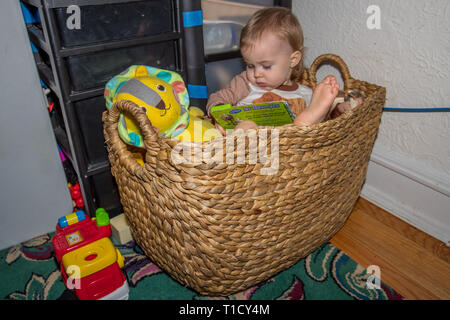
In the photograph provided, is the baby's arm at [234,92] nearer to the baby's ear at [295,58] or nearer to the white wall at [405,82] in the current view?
the baby's ear at [295,58]

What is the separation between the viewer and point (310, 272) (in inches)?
34.9

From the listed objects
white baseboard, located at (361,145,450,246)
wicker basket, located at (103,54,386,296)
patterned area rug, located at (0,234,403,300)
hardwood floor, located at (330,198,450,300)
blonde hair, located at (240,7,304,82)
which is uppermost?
blonde hair, located at (240,7,304,82)

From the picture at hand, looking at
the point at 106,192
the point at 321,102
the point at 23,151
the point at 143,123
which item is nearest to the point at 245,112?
the point at 321,102

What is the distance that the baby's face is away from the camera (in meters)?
0.91

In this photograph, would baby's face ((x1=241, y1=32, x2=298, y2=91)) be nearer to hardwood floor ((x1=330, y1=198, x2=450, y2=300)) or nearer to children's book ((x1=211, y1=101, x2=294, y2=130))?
children's book ((x1=211, y1=101, x2=294, y2=130))

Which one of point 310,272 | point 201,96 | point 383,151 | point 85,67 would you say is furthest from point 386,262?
point 85,67

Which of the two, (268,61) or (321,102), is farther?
(268,61)

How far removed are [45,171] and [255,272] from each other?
65cm

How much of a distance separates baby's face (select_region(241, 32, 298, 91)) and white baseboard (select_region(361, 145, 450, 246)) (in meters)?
0.43

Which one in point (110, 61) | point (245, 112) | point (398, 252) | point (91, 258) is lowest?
point (398, 252)

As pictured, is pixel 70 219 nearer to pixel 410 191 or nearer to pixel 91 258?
pixel 91 258

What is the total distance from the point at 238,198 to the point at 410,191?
0.69m

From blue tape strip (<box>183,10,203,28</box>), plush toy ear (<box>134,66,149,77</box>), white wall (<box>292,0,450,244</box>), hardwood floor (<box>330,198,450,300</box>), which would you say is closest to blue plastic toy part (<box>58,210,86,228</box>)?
plush toy ear (<box>134,66,149,77</box>)

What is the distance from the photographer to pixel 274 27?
91 cm
